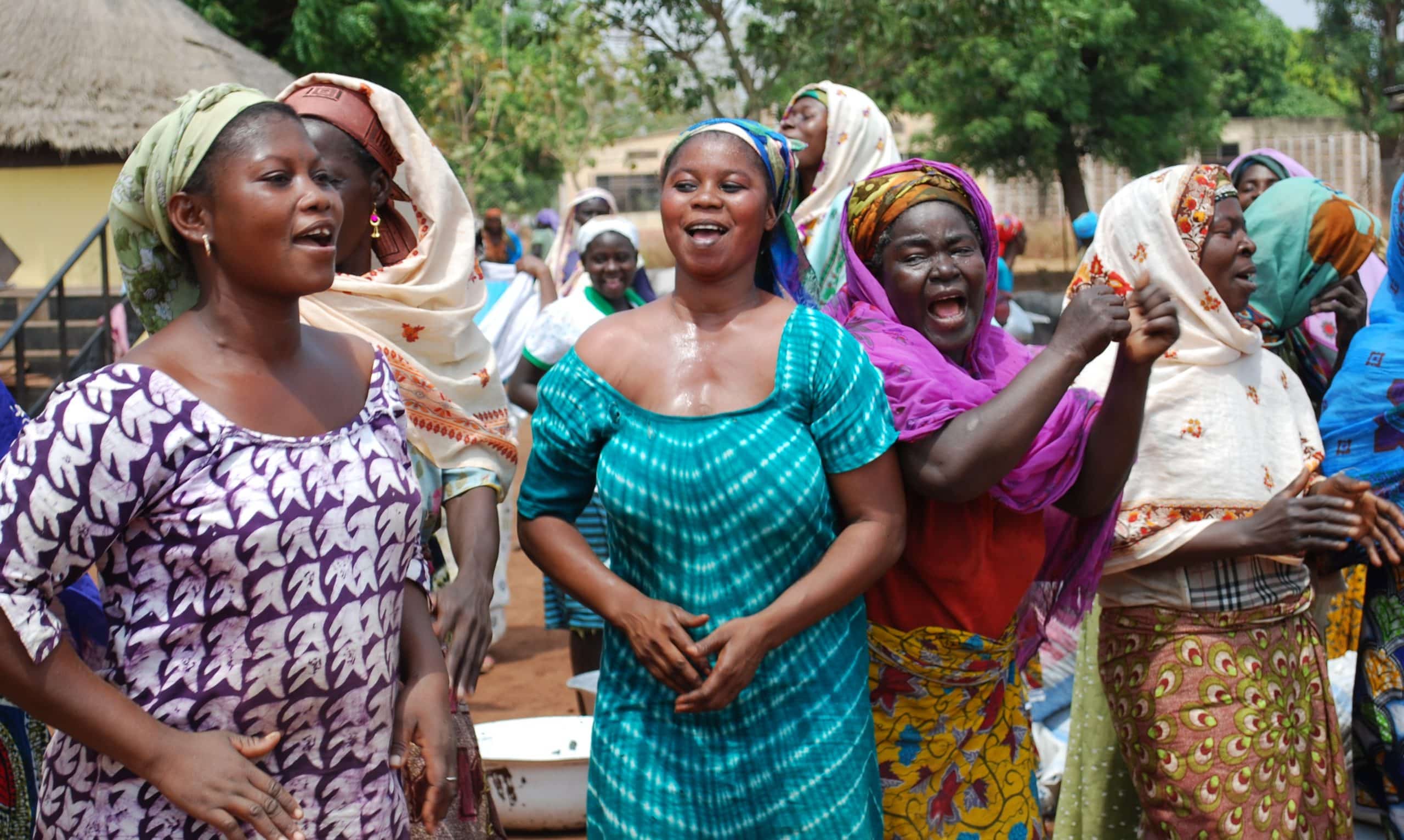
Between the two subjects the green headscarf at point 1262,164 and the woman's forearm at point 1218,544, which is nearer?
the woman's forearm at point 1218,544

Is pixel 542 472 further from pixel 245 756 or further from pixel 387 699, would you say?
pixel 245 756

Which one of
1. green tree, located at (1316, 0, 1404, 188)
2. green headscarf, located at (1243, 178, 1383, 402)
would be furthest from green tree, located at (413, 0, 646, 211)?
green headscarf, located at (1243, 178, 1383, 402)

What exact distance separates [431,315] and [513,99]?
31.8 m

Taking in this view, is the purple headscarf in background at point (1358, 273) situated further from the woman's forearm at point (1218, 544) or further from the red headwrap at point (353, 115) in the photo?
the red headwrap at point (353, 115)

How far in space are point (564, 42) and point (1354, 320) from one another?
26.8m

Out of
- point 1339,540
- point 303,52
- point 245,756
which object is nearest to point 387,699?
point 245,756

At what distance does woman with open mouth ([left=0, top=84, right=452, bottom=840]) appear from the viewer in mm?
1913

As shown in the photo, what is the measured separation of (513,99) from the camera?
33562mm

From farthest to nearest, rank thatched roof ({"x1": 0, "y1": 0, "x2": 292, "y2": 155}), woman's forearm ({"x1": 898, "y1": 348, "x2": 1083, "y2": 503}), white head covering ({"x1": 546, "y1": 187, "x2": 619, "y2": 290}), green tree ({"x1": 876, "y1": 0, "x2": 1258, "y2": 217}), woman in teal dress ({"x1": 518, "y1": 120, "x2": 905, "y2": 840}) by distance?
1. green tree ({"x1": 876, "y1": 0, "x2": 1258, "y2": 217})
2. thatched roof ({"x1": 0, "y1": 0, "x2": 292, "y2": 155})
3. white head covering ({"x1": 546, "y1": 187, "x2": 619, "y2": 290})
4. woman's forearm ({"x1": 898, "y1": 348, "x2": 1083, "y2": 503})
5. woman in teal dress ({"x1": 518, "y1": 120, "x2": 905, "y2": 840})

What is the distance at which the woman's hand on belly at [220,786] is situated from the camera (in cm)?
193

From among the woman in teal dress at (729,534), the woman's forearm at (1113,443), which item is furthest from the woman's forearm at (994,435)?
the woman's forearm at (1113,443)

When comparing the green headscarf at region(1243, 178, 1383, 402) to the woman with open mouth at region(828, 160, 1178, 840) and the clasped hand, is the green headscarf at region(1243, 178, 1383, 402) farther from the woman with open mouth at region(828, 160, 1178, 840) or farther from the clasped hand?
the clasped hand

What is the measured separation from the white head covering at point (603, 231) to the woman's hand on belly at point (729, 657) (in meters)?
4.10

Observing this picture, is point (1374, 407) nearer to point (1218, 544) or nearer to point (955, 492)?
point (1218, 544)
